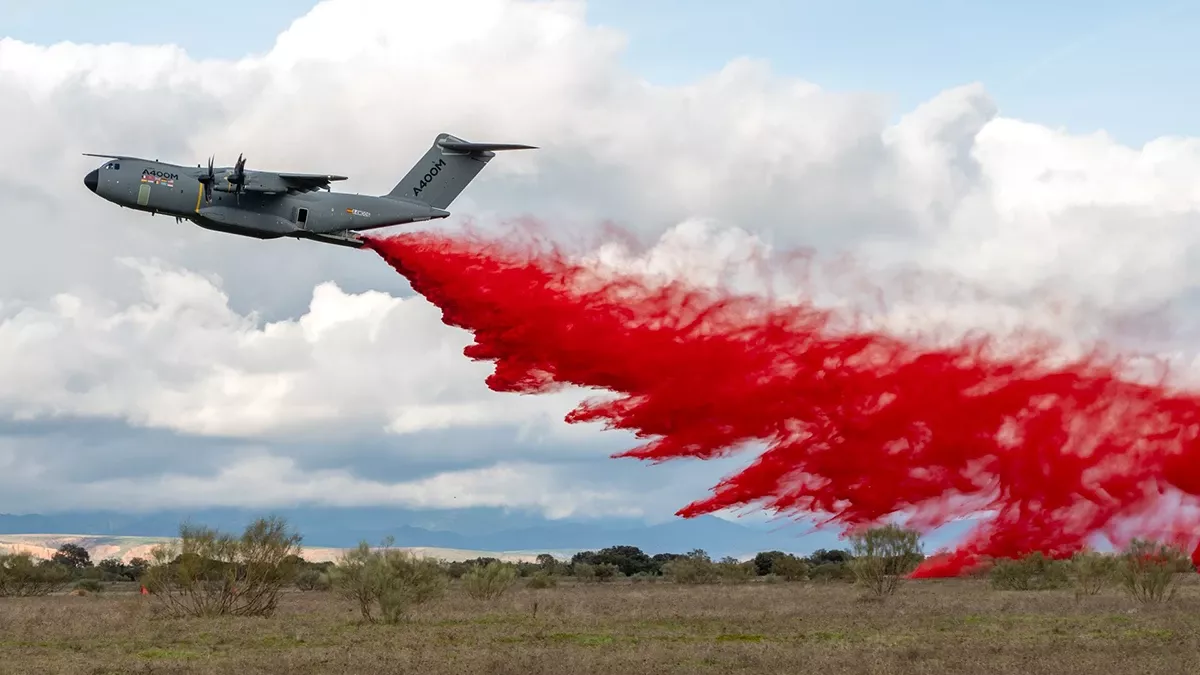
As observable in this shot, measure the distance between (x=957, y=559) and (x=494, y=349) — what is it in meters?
19.4

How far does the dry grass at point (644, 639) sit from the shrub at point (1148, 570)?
1.09m

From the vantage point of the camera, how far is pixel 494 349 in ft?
154

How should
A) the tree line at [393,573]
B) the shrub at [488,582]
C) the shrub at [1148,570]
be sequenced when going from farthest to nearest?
the shrub at [488,582] < the shrub at [1148,570] < the tree line at [393,573]

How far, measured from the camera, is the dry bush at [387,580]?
49062mm

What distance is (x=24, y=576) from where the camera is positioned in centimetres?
8219

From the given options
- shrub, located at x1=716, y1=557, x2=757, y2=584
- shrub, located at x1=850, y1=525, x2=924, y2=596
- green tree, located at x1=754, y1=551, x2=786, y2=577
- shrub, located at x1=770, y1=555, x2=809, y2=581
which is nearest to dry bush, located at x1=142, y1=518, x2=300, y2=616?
shrub, located at x1=850, y1=525, x2=924, y2=596

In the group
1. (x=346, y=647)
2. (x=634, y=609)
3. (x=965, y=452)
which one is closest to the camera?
(x=346, y=647)

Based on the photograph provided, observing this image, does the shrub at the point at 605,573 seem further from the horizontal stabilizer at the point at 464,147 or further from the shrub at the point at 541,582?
the horizontal stabilizer at the point at 464,147

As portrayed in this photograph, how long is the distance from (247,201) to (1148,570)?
3885cm

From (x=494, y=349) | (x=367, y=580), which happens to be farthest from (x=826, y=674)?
(x=367, y=580)

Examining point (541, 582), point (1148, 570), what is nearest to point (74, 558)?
point (541, 582)

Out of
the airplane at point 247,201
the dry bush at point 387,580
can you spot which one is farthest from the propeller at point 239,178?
the dry bush at point 387,580

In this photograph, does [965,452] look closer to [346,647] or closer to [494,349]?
[494,349]

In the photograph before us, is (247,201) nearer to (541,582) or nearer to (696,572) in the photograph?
(541,582)
